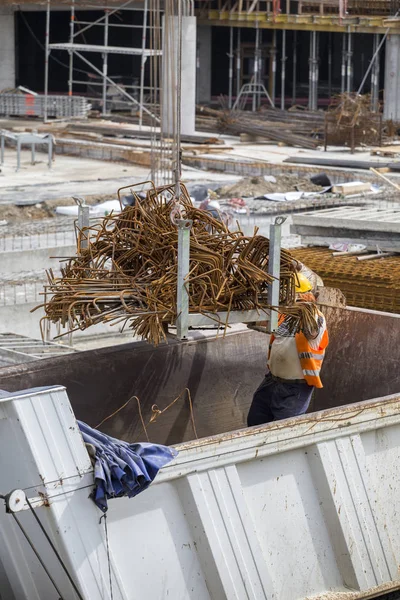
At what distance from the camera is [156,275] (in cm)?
680

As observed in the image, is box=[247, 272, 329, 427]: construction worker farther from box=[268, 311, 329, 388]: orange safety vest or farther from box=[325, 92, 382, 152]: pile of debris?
box=[325, 92, 382, 152]: pile of debris

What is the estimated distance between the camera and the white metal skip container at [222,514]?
540 centimetres

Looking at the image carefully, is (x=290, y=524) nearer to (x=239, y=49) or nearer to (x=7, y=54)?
(x=7, y=54)

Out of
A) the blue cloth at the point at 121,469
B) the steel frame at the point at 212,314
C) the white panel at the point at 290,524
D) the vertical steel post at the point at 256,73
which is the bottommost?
the white panel at the point at 290,524

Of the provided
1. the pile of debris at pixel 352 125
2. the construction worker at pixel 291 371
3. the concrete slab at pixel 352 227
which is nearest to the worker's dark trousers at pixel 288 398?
the construction worker at pixel 291 371

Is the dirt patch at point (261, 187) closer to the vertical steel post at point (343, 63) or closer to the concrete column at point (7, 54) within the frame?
the vertical steel post at point (343, 63)

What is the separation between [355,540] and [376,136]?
82.9 feet

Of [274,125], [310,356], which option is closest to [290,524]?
[310,356]

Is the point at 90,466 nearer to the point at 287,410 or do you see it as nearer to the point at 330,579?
the point at 330,579

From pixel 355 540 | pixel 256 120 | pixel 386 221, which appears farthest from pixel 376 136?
pixel 355 540

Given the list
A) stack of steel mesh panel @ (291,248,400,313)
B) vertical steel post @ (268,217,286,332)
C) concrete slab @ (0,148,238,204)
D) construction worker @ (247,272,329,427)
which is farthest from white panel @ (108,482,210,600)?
concrete slab @ (0,148,238,204)

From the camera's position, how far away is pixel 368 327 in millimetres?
8641

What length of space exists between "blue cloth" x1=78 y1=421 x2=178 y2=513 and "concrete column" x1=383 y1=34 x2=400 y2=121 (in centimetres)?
3062

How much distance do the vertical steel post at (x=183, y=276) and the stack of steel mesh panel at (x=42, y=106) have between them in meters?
28.7
